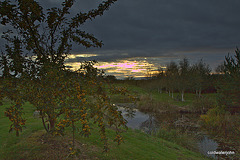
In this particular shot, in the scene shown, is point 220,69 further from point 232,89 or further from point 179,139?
point 179,139

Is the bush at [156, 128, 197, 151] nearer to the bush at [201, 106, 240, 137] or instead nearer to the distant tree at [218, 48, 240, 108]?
the bush at [201, 106, 240, 137]

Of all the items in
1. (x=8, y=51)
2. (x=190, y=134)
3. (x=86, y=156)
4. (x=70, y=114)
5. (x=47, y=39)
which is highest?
(x=47, y=39)

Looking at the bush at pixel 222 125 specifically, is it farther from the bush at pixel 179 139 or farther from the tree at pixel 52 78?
the tree at pixel 52 78

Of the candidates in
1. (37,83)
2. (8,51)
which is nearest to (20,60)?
(8,51)

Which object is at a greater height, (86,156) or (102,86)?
(102,86)

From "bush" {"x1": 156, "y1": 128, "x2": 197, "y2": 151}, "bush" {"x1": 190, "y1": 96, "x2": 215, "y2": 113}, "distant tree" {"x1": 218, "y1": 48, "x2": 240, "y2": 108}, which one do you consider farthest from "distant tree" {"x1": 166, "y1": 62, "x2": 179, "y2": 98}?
"bush" {"x1": 156, "y1": 128, "x2": 197, "y2": 151}

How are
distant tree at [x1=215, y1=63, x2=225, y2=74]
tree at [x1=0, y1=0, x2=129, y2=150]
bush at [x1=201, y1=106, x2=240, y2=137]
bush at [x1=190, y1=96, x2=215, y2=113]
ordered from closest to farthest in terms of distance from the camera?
tree at [x1=0, y1=0, x2=129, y2=150]
bush at [x1=201, y1=106, x2=240, y2=137]
bush at [x1=190, y1=96, x2=215, y2=113]
distant tree at [x1=215, y1=63, x2=225, y2=74]

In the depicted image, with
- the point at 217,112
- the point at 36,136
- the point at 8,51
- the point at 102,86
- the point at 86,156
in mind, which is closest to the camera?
the point at 102,86

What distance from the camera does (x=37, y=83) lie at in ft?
18.0

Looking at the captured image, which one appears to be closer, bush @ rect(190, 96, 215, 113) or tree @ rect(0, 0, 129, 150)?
tree @ rect(0, 0, 129, 150)

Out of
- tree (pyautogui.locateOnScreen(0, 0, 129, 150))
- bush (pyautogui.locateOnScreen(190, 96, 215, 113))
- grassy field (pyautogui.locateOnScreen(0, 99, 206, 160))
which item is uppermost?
tree (pyautogui.locateOnScreen(0, 0, 129, 150))

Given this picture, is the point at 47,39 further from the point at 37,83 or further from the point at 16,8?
the point at 37,83

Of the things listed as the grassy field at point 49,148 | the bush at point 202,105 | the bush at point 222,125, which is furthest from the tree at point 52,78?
the bush at point 202,105

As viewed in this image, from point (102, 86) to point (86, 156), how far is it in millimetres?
2960
